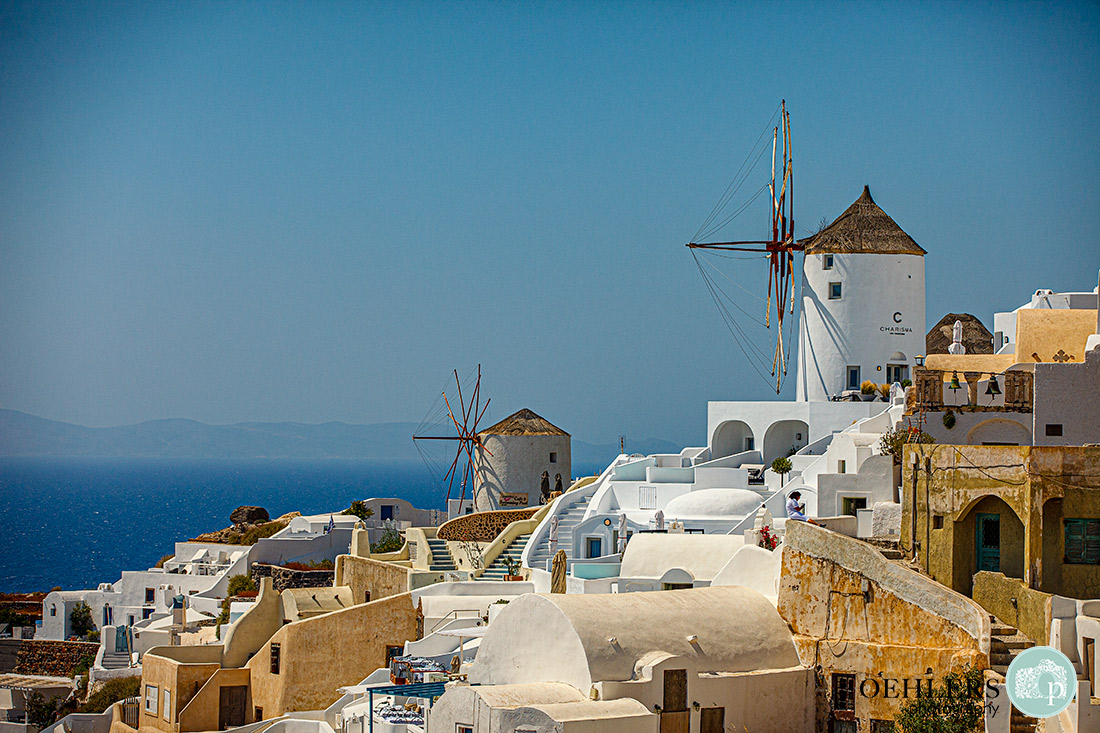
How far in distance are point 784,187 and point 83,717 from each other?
2085 centimetres

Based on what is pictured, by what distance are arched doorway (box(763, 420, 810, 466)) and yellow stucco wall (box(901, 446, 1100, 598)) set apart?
1419cm

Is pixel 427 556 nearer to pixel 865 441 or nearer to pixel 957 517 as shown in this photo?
pixel 865 441

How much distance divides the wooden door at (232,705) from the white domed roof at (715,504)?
906cm

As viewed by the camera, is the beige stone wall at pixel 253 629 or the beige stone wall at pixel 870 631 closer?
the beige stone wall at pixel 870 631

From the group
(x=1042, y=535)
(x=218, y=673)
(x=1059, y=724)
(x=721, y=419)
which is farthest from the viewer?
(x=721, y=419)

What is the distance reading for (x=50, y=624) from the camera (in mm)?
43375

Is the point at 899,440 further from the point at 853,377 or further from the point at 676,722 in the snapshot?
the point at 853,377

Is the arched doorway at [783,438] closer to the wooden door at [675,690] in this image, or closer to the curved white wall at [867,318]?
the curved white wall at [867,318]

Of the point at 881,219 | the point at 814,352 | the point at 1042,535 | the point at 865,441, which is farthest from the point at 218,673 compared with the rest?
the point at 881,219

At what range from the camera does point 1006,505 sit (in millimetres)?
18797

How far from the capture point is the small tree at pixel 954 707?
16766 mm

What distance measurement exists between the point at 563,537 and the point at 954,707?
14827 millimetres

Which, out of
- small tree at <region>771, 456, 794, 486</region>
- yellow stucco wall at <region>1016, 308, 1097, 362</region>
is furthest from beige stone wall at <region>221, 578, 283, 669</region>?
yellow stucco wall at <region>1016, 308, 1097, 362</region>

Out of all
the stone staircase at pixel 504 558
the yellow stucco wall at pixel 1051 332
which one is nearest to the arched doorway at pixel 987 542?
the yellow stucco wall at pixel 1051 332
